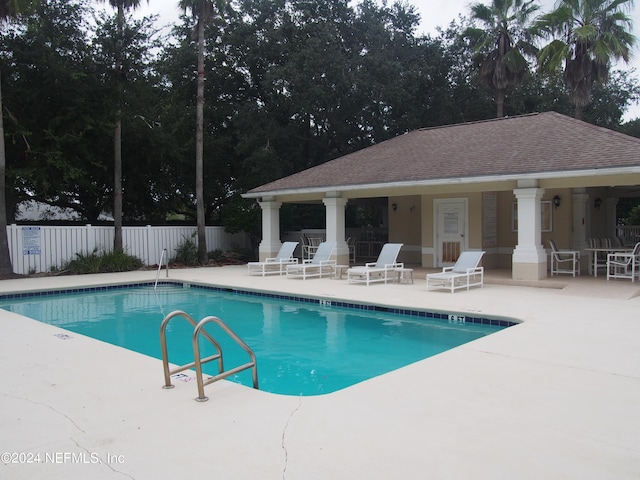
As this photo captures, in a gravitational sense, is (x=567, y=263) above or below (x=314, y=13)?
below

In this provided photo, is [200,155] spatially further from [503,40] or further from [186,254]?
[503,40]

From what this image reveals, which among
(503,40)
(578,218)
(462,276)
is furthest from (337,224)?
(503,40)

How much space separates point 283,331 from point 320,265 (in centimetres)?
642

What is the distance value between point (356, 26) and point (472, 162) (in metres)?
14.0

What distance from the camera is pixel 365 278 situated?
48.6 ft

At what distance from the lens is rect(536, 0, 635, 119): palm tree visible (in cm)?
2100

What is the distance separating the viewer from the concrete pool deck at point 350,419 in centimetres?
337

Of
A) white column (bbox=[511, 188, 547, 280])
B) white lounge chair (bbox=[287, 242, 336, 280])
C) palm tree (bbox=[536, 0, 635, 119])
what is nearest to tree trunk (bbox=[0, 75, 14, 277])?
white lounge chair (bbox=[287, 242, 336, 280])

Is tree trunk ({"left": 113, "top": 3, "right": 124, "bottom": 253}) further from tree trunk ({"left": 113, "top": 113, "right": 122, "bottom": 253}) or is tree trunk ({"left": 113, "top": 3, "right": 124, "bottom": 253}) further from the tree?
the tree

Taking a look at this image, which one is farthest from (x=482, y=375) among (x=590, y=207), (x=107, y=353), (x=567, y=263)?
(x=590, y=207)

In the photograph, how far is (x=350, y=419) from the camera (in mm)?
4172

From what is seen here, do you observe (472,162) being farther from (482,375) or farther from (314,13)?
(314,13)

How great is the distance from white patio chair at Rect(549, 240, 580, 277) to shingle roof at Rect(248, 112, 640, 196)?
2.68 m

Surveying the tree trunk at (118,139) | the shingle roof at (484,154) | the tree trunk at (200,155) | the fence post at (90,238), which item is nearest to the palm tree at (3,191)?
the fence post at (90,238)
